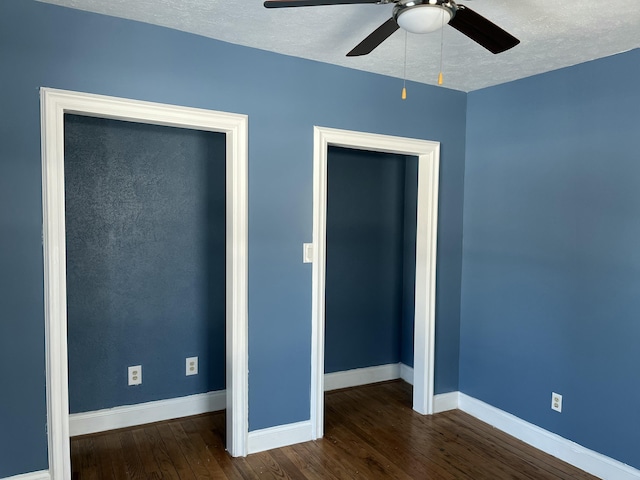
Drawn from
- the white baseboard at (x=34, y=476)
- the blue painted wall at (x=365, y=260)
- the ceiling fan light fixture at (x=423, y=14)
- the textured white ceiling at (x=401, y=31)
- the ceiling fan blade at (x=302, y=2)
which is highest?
the textured white ceiling at (x=401, y=31)

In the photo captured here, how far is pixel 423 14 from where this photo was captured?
5.27 feet

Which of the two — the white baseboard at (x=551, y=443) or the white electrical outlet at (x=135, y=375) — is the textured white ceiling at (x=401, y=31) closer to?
the white electrical outlet at (x=135, y=375)

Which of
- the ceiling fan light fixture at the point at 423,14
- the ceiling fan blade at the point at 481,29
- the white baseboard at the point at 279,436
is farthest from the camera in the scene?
the white baseboard at the point at 279,436

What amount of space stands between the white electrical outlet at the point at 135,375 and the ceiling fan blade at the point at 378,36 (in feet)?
8.25

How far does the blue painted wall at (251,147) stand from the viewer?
88.2 inches

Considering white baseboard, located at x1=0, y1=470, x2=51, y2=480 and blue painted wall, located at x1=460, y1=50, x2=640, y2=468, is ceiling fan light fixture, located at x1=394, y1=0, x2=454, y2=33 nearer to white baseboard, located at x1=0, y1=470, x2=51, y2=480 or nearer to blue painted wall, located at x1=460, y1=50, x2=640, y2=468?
blue painted wall, located at x1=460, y1=50, x2=640, y2=468

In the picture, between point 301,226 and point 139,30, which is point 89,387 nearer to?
point 301,226

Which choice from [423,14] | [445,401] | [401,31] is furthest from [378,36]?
[445,401]

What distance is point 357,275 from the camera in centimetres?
411

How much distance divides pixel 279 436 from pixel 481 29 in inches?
99.8

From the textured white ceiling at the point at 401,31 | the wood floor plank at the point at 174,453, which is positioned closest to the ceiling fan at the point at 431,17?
the textured white ceiling at the point at 401,31

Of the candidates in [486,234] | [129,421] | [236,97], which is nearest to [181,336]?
[129,421]

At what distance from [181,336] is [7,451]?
4.24 feet

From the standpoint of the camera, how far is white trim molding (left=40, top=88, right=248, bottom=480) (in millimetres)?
2289
